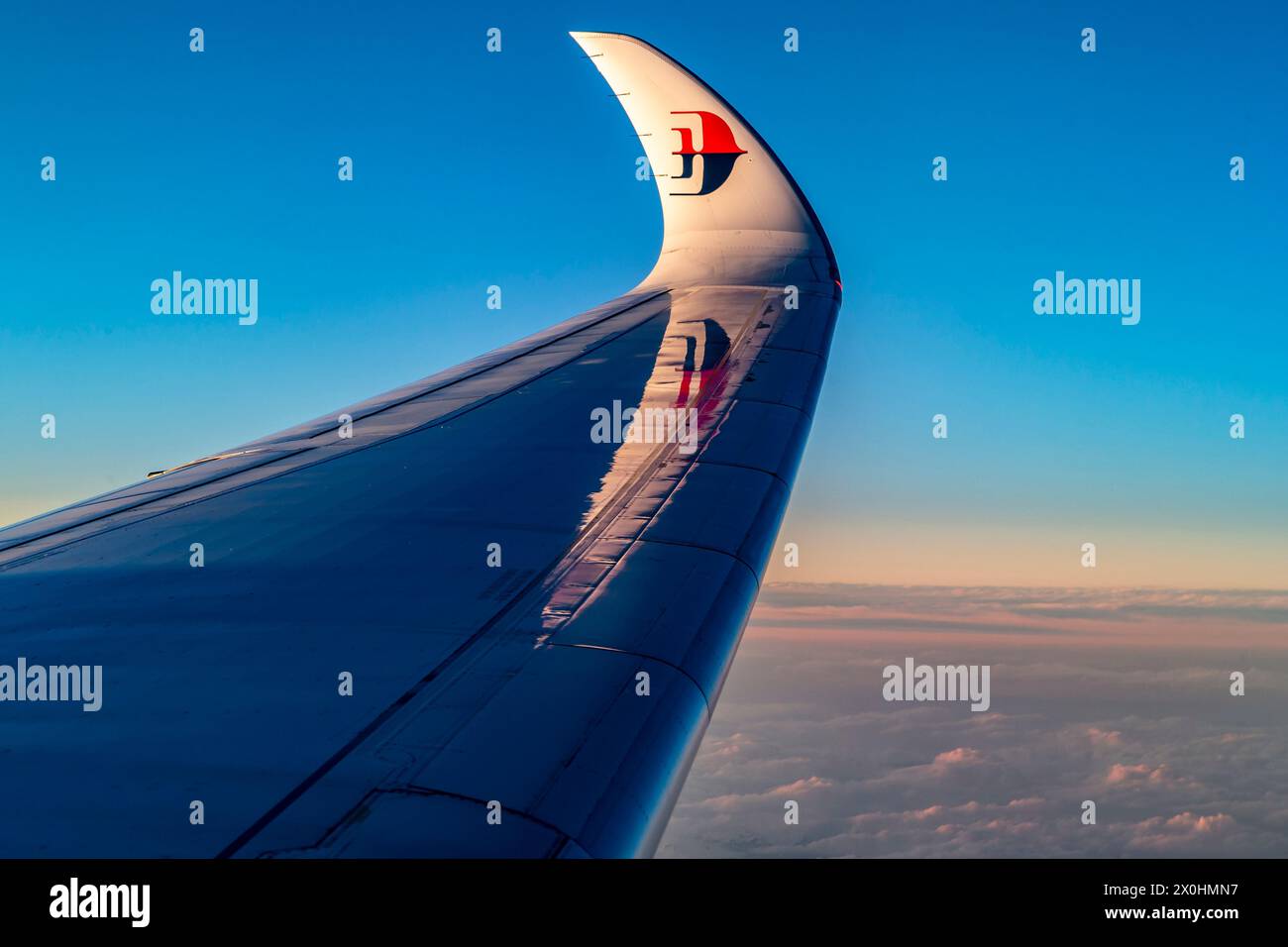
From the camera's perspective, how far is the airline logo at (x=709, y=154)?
9930mm

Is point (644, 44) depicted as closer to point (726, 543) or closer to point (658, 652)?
point (726, 543)

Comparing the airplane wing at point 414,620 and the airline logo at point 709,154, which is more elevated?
the airline logo at point 709,154

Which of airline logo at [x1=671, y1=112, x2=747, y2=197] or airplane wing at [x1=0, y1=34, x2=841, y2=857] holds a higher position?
airline logo at [x1=671, y1=112, x2=747, y2=197]

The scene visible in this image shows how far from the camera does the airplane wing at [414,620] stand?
8.11 feet

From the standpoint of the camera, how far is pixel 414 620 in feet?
11.6

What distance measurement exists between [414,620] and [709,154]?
7577 mm

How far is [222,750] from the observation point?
107 inches

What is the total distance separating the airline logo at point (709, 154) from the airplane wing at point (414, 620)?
11.2 ft

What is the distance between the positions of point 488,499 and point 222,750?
2.23 m

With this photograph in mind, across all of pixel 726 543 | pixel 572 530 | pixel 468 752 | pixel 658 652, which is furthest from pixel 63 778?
pixel 726 543

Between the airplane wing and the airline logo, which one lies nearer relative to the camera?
the airplane wing

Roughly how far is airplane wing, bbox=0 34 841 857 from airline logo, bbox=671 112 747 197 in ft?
11.2

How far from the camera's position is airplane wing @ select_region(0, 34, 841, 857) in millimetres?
2471

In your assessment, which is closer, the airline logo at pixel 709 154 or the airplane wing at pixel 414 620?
the airplane wing at pixel 414 620
